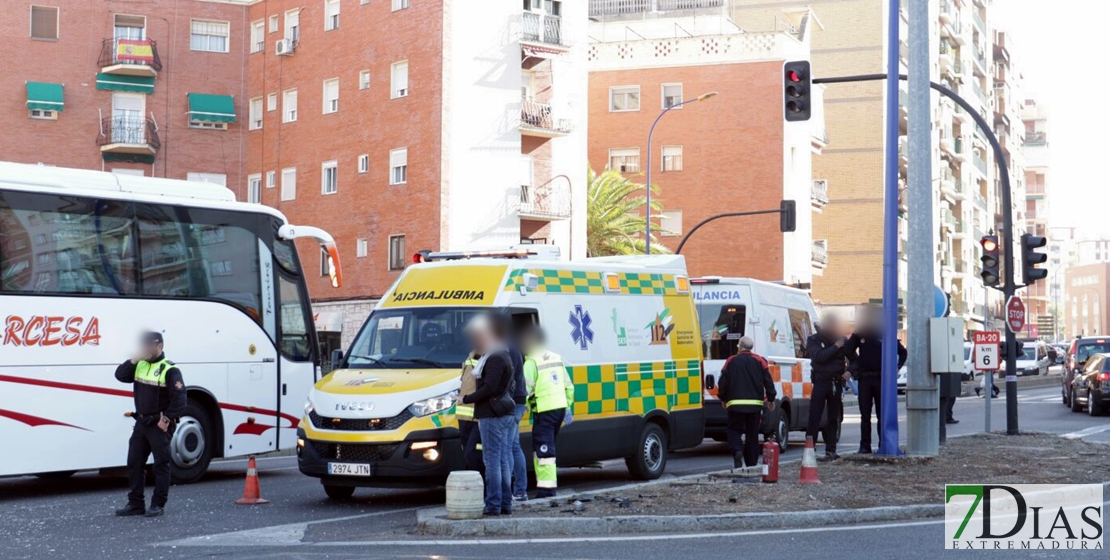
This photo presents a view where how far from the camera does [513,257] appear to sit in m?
15.9

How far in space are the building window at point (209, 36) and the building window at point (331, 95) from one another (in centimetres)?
486

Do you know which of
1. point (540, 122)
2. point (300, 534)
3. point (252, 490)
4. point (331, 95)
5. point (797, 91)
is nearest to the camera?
point (300, 534)

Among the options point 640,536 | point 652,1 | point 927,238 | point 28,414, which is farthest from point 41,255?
point 652,1

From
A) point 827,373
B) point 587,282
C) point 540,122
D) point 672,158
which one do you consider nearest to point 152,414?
point 587,282

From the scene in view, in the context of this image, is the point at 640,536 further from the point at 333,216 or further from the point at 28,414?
the point at 333,216

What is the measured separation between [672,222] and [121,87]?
2283 centimetres

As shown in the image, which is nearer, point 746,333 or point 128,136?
point 746,333

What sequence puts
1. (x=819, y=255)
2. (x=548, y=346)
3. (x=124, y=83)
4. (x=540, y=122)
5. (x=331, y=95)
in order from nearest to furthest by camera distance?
(x=548, y=346) → (x=540, y=122) → (x=124, y=83) → (x=331, y=95) → (x=819, y=255)

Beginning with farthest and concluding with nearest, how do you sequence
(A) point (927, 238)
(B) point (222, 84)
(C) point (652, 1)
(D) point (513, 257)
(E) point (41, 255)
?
(C) point (652, 1), (B) point (222, 84), (A) point (927, 238), (D) point (513, 257), (E) point (41, 255)

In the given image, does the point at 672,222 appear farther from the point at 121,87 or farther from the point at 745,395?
the point at 745,395

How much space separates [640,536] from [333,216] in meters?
40.0

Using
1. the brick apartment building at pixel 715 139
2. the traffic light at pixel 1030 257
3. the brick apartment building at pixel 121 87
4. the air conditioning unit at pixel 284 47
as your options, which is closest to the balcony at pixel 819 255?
the brick apartment building at pixel 715 139

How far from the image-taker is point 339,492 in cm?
1410

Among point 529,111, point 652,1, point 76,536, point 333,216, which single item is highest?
point 652,1
